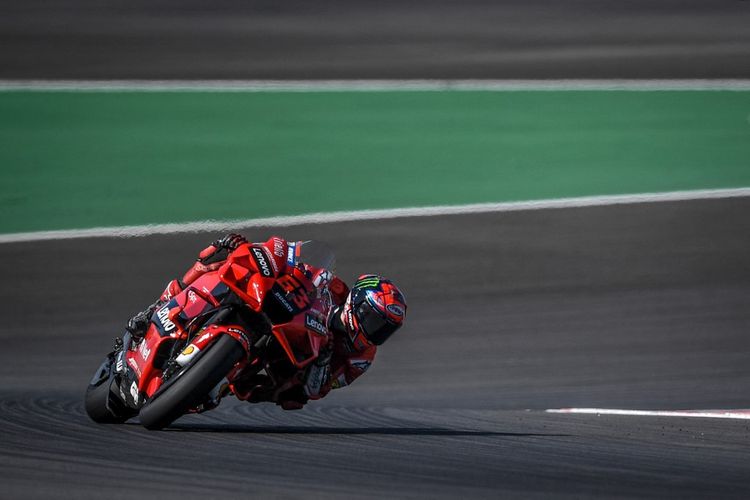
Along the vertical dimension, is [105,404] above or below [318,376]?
below

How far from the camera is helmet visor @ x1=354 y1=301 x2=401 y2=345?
24.2 feet

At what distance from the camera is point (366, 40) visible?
15.0m

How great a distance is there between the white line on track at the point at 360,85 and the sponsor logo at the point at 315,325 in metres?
7.19

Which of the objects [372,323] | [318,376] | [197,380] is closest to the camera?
[197,380]

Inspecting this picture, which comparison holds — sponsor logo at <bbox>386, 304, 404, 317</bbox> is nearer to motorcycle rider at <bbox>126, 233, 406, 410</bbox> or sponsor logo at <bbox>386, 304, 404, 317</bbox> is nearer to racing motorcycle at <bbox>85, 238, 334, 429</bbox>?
motorcycle rider at <bbox>126, 233, 406, 410</bbox>

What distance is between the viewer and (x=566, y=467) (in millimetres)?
5922

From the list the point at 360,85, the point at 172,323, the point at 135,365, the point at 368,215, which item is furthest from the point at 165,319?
the point at 360,85

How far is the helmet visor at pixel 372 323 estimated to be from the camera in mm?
7375

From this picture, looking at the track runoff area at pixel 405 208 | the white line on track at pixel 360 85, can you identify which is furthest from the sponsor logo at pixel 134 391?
the white line on track at pixel 360 85

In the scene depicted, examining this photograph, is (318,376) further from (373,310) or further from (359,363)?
(373,310)

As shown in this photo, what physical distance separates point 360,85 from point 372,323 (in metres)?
7.20

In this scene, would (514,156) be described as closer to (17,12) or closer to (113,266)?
(113,266)

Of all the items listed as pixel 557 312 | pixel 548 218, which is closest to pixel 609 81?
pixel 548 218

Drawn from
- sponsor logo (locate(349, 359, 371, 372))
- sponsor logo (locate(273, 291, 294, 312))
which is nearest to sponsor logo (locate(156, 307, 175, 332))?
sponsor logo (locate(273, 291, 294, 312))
